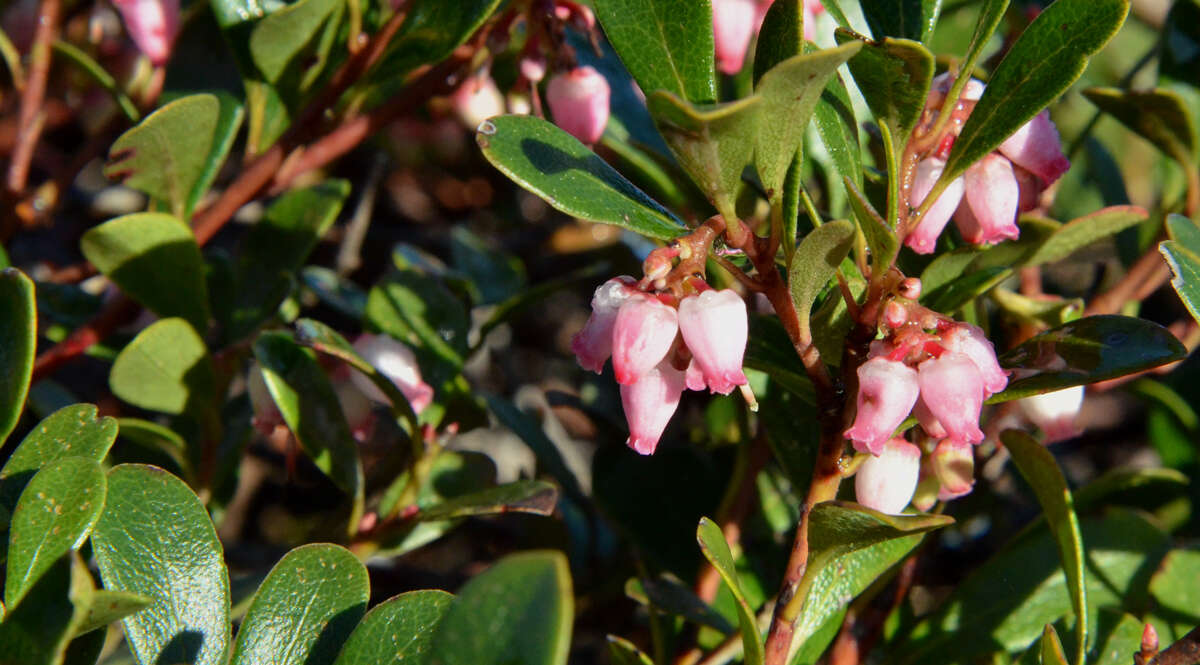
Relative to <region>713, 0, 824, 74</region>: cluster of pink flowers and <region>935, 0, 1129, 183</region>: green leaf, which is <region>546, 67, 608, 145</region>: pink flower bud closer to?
<region>713, 0, 824, 74</region>: cluster of pink flowers

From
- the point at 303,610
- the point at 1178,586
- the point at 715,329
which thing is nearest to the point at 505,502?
the point at 303,610

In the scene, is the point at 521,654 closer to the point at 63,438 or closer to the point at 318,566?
the point at 318,566

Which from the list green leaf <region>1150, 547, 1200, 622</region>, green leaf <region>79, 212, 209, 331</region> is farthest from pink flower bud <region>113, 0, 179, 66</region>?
green leaf <region>1150, 547, 1200, 622</region>

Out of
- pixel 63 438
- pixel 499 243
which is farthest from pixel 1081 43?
pixel 499 243

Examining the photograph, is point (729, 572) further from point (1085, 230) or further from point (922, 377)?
point (1085, 230)

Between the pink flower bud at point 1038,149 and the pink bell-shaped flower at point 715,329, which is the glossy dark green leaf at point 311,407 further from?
the pink flower bud at point 1038,149

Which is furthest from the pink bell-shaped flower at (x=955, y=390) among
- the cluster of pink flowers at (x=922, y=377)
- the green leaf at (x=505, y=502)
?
the green leaf at (x=505, y=502)
